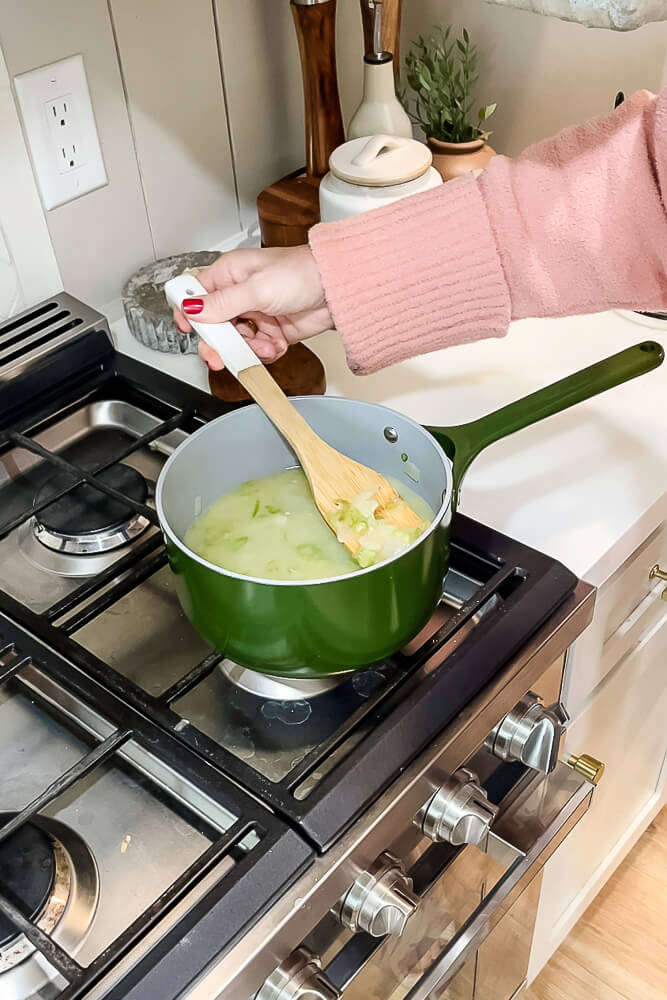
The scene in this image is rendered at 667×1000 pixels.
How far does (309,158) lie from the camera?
1.15 metres

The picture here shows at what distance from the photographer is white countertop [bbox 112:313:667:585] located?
2.81ft

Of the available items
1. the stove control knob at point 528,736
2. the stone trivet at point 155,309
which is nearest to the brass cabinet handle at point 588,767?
the stove control knob at point 528,736

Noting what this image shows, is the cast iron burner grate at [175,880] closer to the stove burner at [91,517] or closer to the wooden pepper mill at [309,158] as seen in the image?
the stove burner at [91,517]

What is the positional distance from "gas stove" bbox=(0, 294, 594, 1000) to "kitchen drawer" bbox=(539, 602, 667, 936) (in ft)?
0.57

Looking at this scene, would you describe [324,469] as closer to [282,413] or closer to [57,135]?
[282,413]

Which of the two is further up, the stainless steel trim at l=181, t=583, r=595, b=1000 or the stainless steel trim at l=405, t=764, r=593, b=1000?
the stainless steel trim at l=181, t=583, r=595, b=1000

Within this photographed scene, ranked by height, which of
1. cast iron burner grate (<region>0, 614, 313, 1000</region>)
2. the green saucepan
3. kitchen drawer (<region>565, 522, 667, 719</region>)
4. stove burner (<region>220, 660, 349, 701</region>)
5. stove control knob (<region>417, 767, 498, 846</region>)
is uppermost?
the green saucepan

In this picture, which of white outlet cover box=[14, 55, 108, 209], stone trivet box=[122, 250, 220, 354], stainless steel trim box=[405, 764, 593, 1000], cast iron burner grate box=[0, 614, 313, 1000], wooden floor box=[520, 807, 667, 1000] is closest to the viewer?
cast iron burner grate box=[0, 614, 313, 1000]

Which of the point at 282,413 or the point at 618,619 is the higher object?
the point at 282,413

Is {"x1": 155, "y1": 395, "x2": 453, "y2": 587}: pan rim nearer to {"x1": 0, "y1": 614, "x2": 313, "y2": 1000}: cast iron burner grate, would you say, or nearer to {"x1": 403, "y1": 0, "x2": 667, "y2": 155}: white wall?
{"x1": 0, "y1": 614, "x2": 313, "y2": 1000}: cast iron burner grate

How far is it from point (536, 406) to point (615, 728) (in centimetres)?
50

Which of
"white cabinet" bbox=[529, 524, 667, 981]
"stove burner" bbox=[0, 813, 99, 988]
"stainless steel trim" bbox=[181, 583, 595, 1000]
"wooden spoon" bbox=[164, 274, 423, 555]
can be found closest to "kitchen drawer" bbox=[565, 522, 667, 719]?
"white cabinet" bbox=[529, 524, 667, 981]

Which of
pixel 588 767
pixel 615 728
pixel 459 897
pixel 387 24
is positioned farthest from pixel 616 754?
pixel 387 24

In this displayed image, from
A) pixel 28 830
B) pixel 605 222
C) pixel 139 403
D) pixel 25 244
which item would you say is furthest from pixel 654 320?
pixel 28 830
